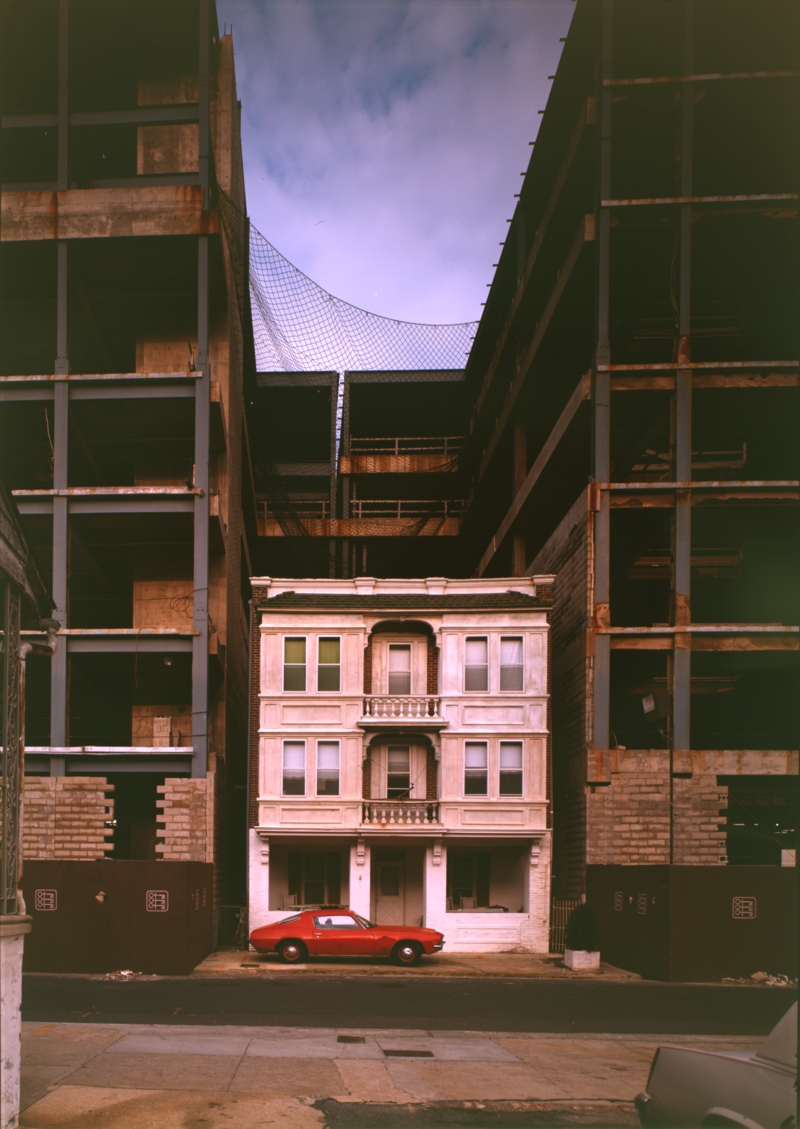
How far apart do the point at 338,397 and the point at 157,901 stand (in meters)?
35.5

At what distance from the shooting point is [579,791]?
1025 inches

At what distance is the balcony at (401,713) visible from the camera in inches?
1096

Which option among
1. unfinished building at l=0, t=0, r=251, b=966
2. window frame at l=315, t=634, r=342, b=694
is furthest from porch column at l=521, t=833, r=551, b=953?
unfinished building at l=0, t=0, r=251, b=966

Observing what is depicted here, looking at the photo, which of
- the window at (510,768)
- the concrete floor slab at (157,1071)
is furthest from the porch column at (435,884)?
the concrete floor slab at (157,1071)

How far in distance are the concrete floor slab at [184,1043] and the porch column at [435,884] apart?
14.7 meters

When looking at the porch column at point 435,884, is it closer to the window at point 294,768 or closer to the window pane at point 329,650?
the window at point 294,768

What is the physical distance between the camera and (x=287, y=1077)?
10.5 meters

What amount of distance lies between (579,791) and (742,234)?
61.0 feet

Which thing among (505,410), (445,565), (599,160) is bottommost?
(445,565)

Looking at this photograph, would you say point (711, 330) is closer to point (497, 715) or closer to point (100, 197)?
point (497, 715)

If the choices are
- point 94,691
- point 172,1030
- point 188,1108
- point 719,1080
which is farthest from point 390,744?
point 719,1080

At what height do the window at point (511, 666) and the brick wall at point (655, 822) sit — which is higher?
the window at point (511, 666)

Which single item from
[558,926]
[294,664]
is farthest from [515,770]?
[294,664]

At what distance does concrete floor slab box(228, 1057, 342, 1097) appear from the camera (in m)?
9.96
